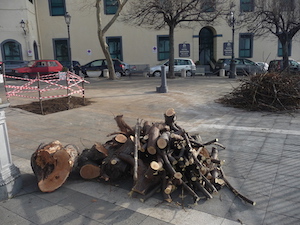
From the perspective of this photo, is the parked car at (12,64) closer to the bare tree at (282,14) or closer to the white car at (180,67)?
the white car at (180,67)

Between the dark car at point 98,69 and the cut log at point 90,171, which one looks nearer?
the cut log at point 90,171

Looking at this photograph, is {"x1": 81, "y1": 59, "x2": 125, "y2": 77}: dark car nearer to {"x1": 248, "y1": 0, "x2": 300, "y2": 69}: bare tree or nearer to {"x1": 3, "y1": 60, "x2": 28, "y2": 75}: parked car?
{"x1": 3, "y1": 60, "x2": 28, "y2": 75}: parked car

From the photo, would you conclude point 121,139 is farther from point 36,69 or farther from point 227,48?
point 227,48

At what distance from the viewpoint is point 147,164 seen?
12.4 feet

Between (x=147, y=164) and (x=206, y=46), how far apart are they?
28.6m

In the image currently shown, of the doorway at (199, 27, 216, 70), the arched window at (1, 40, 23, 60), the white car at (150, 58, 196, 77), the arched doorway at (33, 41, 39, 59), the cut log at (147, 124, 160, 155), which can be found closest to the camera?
the cut log at (147, 124, 160, 155)

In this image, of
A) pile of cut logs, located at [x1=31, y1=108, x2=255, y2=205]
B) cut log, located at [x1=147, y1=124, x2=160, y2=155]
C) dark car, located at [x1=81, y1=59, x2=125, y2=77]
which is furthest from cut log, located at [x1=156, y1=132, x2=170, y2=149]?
dark car, located at [x1=81, y1=59, x2=125, y2=77]

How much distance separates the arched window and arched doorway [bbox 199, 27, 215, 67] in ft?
58.9

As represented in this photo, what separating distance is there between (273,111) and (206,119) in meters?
2.11

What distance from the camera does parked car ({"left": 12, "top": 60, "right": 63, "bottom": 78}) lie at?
20562 millimetres

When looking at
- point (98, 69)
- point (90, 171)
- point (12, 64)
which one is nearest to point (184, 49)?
point (98, 69)

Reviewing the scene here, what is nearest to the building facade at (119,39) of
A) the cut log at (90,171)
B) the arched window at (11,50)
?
the arched window at (11,50)

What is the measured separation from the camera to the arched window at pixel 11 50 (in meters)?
23.8

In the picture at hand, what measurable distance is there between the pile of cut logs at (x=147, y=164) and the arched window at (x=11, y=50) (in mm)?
23013
